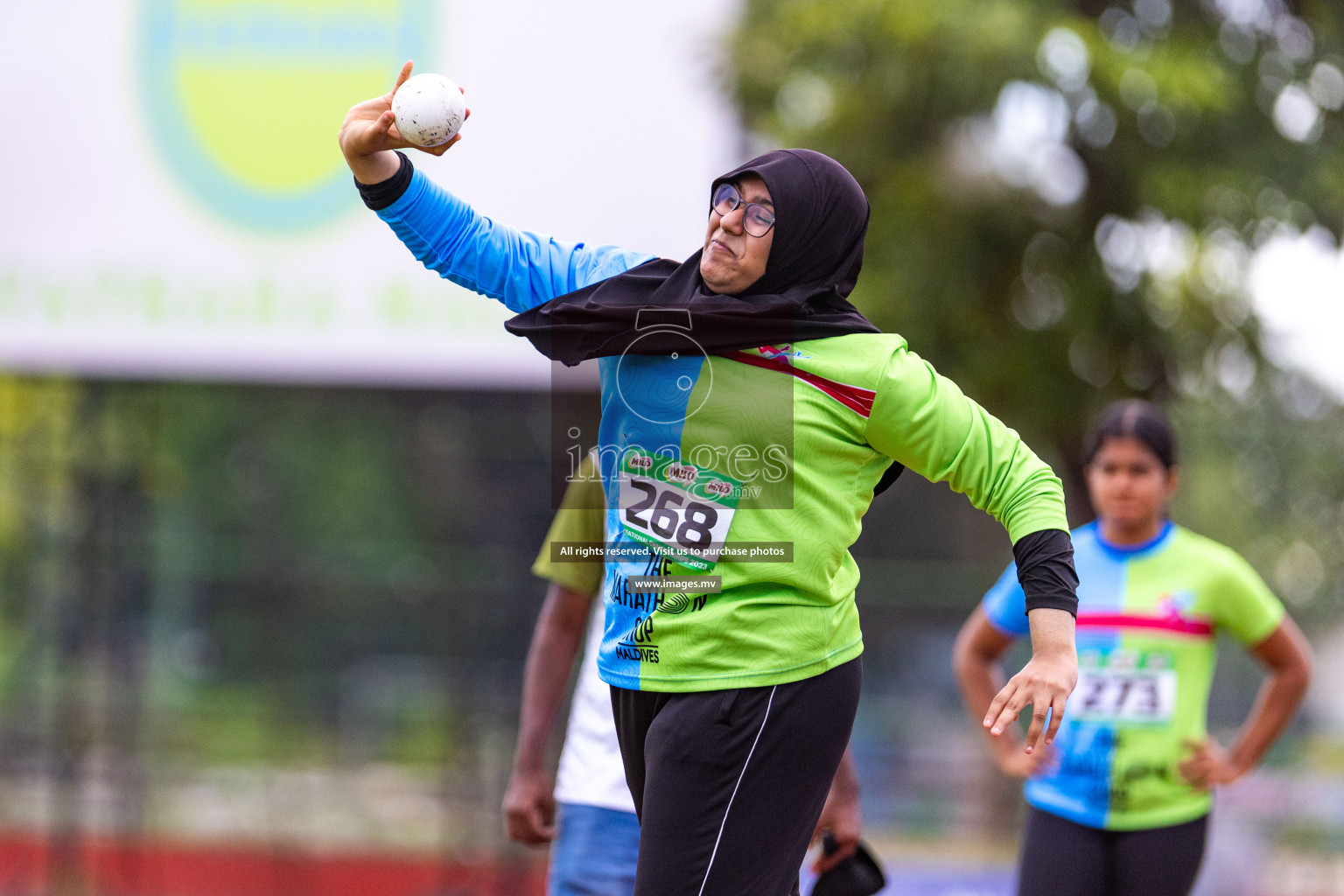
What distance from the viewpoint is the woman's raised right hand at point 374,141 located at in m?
1.96

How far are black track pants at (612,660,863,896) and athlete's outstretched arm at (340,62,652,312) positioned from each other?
688 millimetres

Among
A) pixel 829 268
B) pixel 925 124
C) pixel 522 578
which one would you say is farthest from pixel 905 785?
pixel 829 268

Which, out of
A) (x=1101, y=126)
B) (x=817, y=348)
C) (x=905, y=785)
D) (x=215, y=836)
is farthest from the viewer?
(x=215, y=836)

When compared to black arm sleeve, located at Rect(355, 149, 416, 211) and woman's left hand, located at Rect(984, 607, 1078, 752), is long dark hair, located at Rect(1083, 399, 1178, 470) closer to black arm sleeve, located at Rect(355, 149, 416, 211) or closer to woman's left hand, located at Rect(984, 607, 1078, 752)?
woman's left hand, located at Rect(984, 607, 1078, 752)

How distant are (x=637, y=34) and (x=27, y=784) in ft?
22.6

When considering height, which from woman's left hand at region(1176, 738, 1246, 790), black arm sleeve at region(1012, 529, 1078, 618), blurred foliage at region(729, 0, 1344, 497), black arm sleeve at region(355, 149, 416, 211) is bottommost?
woman's left hand at region(1176, 738, 1246, 790)

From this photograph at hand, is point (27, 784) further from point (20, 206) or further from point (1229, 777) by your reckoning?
point (1229, 777)

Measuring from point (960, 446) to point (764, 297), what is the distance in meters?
0.37

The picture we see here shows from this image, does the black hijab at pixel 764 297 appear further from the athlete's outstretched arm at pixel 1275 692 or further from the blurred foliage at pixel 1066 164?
the blurred foliage at pixel 1066 164

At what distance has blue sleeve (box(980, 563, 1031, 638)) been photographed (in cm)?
326

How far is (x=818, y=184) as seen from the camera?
1989 mm

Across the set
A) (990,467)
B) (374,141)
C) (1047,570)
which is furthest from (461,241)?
(1047,570)

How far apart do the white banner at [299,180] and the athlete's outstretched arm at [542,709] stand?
2.66 m

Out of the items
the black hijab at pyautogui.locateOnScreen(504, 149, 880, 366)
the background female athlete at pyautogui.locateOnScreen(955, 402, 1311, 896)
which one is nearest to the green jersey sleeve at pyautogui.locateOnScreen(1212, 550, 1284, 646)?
the background female athlete at pyautogui.locateOnScreen(955, 402, 1311, 896)
